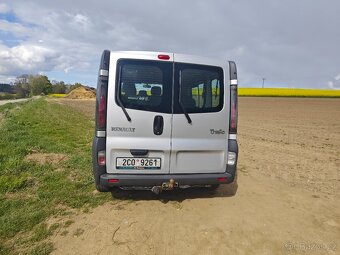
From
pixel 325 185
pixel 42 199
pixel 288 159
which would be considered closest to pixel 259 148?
pixel 288 159

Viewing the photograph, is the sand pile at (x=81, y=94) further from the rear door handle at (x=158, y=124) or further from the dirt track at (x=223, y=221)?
the rear door handle at (x=158, y=124)

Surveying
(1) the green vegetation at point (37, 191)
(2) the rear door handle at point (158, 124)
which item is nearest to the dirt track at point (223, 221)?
(1) the green vegetation at point (37, 191)

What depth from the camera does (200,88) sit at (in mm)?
4031

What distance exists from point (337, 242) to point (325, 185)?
2308mm

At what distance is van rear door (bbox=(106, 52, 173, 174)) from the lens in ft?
12.4

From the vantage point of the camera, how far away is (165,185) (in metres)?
3.98

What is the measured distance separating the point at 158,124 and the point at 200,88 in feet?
2.61

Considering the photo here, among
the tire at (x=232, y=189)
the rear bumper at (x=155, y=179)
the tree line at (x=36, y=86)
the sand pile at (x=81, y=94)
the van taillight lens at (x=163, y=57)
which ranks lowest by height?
the tire at (x=232, y=189)

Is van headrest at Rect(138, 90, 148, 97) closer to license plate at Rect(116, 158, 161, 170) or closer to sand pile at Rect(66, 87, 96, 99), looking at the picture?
license plate at Rect(116, 158, 161, 170)

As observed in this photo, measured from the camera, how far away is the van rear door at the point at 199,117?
3.97 m

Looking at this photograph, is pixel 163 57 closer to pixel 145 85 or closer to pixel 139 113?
pixel 145 85

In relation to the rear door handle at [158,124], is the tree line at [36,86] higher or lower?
higher

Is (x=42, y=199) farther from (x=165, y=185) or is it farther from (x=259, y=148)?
(x=259, y=148)

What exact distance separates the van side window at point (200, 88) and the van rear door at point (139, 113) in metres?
0.20
